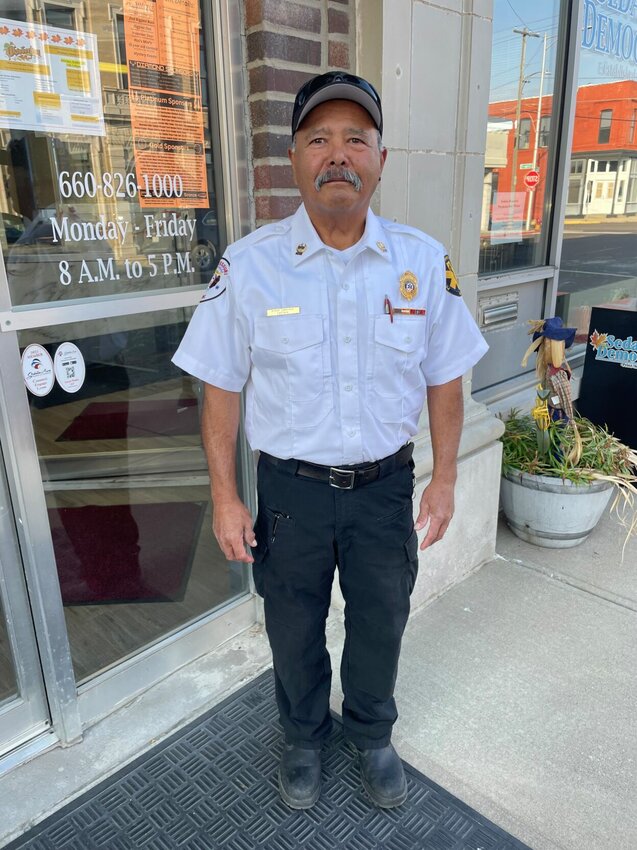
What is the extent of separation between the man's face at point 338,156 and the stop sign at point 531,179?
116 inches

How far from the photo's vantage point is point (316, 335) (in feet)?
5.95

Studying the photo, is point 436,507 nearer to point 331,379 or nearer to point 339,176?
point 331,379

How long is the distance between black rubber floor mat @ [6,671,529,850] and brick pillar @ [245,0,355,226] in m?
1.92

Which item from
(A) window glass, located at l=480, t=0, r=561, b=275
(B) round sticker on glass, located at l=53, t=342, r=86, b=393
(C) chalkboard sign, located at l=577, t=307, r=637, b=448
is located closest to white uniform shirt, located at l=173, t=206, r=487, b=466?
(B) round sticker on glass, located at l=53, t=342, r=86, b=393

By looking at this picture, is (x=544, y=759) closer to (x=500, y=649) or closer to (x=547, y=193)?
(x=500, y=649)

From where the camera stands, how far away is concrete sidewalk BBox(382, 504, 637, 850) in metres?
2.09

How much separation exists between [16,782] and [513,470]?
8.66 ft

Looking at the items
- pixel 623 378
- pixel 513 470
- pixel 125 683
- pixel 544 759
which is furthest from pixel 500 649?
pixel 623 378

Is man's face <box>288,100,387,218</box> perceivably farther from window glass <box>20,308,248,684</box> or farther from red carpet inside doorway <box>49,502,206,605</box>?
red carpet inside doorway <box>49,502,206,605</box>

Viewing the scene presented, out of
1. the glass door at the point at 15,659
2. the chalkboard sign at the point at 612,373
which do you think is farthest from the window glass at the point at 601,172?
the glass door at the point at 15,659

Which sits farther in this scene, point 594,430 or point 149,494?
point 594,430

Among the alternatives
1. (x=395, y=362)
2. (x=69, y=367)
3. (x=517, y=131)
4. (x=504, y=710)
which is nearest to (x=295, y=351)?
(x=395, y=362)

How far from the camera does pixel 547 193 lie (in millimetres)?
4523

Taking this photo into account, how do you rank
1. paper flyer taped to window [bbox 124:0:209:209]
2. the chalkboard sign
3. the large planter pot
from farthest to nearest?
the chalkboard sign → the large planter pot → paper flyer taped to window [bbox 124:0:209:209]
